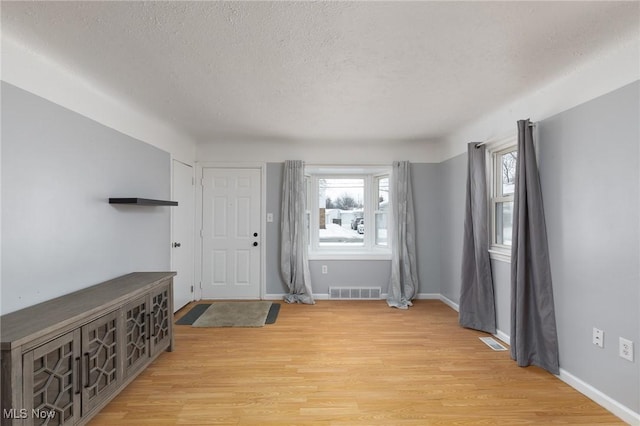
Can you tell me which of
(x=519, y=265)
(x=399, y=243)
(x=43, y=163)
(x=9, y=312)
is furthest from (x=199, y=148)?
(x=519, y=265)

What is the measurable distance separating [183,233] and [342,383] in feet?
9.35

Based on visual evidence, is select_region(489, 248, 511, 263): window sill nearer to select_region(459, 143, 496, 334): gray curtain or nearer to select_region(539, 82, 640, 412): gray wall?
select_region(459, 143, 496, 334): gray curtain

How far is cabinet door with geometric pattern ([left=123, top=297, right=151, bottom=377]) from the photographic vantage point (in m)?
2.09

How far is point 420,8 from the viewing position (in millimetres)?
1477

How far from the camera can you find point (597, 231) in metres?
1.97

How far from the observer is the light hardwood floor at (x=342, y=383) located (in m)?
1.85

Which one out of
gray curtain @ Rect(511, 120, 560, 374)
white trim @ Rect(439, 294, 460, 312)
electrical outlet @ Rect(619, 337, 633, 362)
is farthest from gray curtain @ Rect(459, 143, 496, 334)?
electrical outlet @ Rect(619, 337, 633, 362)

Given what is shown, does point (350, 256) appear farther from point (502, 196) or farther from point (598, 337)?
point (598, 337)

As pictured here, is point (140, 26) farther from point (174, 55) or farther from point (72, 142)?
point (72, 142)

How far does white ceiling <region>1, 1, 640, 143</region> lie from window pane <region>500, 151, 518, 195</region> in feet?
1.99

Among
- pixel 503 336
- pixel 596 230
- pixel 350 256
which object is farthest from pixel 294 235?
pixel 596 230

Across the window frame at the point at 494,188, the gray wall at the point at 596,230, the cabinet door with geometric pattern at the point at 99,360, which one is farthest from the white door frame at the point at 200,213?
the gray wall at the point at 596,230

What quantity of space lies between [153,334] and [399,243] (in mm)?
3172

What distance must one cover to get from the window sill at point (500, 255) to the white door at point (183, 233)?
374 centimetres
